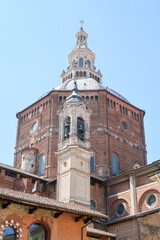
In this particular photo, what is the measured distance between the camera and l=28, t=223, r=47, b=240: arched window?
13.5m

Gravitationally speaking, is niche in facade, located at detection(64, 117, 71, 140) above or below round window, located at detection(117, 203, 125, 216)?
above

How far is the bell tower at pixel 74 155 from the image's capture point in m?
21.8

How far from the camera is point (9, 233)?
12859mm

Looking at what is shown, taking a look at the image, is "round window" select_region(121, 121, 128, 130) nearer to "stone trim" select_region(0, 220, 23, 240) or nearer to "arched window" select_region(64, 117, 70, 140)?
"arched window" select_region(64, 117, 70, 140)

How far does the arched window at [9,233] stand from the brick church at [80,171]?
31 millimetres

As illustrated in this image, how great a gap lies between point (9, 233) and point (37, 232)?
129 centimetres

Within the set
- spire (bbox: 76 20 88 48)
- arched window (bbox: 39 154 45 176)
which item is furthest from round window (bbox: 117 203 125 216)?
spire (bbox: 76 20 88 48)

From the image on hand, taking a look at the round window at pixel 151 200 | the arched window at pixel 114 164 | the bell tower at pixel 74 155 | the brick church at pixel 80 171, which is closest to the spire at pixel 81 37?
the brick church at pixel 80 171

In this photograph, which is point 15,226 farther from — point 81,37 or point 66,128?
point 81,37

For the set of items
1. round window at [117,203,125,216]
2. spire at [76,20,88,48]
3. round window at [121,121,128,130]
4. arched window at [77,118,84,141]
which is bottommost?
round window at [117,203,125,216]

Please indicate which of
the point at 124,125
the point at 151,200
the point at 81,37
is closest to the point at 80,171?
the point at 151,200

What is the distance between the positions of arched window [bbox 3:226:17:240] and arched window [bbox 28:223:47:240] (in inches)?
28.2

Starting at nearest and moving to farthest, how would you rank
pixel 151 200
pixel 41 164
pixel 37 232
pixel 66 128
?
pixel 37 232
pixel 66 128
pixel 151 200
pixel 41 164

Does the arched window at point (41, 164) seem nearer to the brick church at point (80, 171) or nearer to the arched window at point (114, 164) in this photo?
the brick church at point (80, 171)
